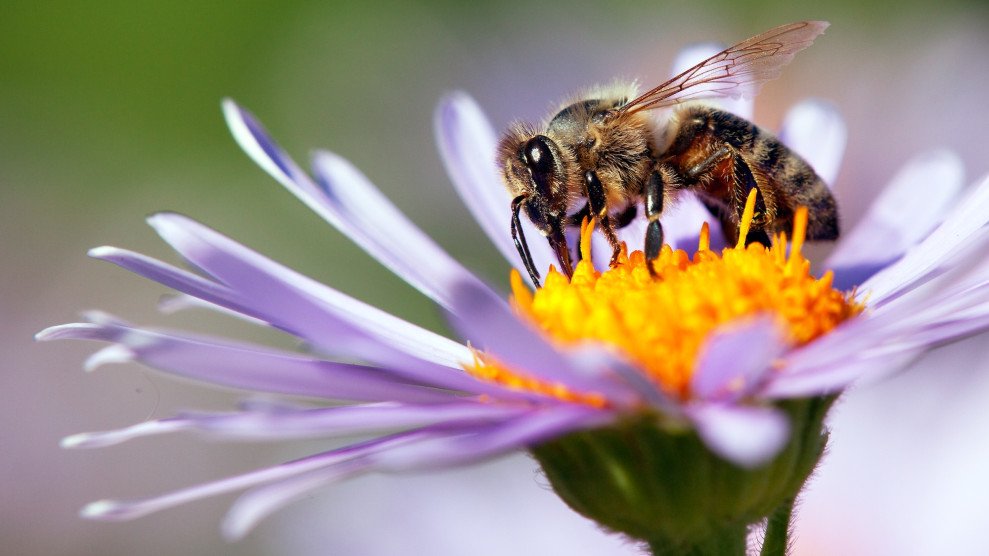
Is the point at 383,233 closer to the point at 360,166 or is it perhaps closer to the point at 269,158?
the point at 269,158

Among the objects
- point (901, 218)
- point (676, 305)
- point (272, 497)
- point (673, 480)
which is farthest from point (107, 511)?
point (901, 218)

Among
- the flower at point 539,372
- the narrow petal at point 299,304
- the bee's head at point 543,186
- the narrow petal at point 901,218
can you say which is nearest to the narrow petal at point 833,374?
the flower at point 539,372

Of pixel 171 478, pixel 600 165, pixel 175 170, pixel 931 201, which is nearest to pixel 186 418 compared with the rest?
pixel 600 165

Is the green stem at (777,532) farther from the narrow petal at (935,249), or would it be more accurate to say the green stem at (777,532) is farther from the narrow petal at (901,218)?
the narrow petal at (901,218)

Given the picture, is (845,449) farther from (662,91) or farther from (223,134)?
(223,134)

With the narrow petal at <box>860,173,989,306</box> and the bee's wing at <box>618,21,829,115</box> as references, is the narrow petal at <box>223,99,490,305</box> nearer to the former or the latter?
the bee's wing at <box>618,21,829,115</box>

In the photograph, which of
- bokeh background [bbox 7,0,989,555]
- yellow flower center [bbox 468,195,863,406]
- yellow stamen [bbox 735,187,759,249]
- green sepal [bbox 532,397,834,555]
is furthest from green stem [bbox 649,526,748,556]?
bokeh background [bbox 7,0,989,555]
